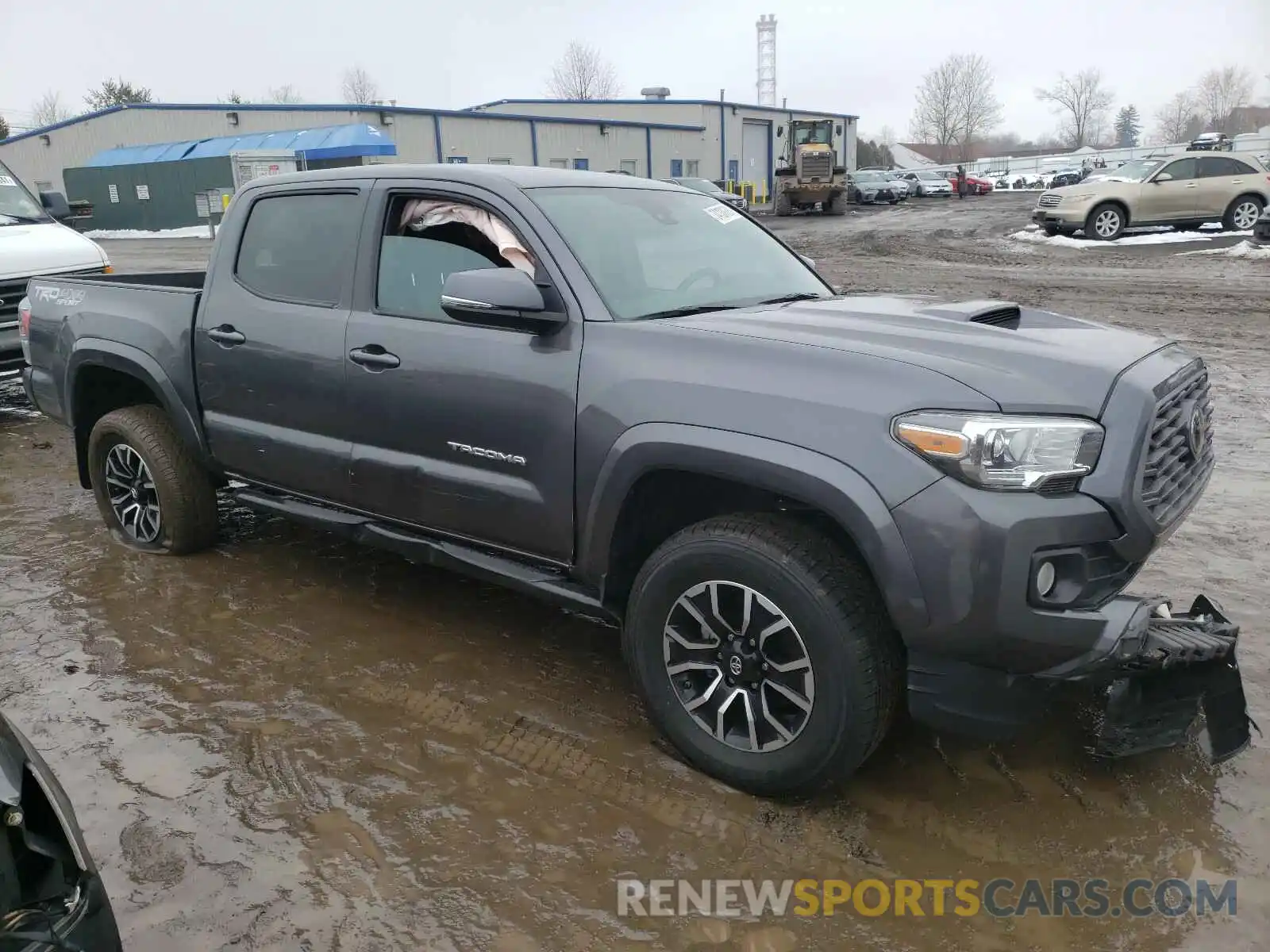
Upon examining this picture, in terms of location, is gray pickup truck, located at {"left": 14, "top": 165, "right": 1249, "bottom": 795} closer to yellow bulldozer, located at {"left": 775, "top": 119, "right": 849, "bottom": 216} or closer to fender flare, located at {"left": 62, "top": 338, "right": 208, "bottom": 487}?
fender flare, located at {"left": 62, "top": 338, "right": 208, "bottom": 487}

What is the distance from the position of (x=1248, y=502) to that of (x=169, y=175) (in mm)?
37152

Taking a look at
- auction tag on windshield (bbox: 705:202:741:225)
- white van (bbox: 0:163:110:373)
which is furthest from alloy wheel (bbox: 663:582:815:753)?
white van (bbox: 0:163:110:373)

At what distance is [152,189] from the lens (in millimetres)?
35062

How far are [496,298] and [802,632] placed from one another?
1392mm

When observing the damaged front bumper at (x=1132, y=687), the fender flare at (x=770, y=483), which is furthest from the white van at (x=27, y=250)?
the damaged front bumper at (x=1132, y=687)

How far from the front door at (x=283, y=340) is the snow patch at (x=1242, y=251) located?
1678cm

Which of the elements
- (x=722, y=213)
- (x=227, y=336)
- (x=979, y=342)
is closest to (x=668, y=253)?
(x=722, y=213)

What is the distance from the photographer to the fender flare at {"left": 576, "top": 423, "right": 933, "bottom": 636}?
2.44 meters

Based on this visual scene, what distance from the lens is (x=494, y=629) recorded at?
4043 millimetres

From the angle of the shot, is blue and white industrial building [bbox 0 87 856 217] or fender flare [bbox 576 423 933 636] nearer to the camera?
fender flare [bbox 576 423 933 636]

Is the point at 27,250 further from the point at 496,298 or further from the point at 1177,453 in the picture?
the point at 1177,453

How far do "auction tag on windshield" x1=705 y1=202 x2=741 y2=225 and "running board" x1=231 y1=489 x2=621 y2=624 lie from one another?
169 cm

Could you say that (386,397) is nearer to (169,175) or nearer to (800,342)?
(800,342)

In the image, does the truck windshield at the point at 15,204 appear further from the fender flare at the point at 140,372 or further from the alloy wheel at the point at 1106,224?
the alloy wheel at the point at 1106,224
